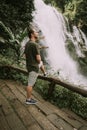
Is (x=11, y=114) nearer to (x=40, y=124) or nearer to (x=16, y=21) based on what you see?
(x=40, y=124)

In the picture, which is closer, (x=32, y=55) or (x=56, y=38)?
(x=32, y=55)

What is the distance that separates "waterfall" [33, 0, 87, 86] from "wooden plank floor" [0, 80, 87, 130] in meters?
10.8

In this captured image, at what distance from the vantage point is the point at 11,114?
457cm

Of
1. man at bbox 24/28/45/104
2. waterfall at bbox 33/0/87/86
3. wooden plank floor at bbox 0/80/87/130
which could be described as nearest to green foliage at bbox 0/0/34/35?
waterfall at bbox 33/0/87/86

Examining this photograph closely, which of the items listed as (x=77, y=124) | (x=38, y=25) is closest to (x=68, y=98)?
(x=77, y=124)

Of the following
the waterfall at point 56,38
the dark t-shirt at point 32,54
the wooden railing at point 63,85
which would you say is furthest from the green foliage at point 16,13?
the dark t-shirt at point 32,54

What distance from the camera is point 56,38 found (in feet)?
62.5

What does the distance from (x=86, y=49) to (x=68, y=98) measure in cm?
1568

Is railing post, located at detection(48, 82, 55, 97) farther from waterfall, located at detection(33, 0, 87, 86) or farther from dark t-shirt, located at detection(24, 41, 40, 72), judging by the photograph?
waterfall, located at detection(33, 0, 87, 86)

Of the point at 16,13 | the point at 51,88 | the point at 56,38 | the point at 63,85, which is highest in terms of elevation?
the point at 16,13

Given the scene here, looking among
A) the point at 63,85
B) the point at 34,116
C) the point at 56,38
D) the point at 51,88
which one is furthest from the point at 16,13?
the point at 34,116

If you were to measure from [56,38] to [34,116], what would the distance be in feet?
49.8

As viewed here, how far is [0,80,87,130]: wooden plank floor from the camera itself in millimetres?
3971

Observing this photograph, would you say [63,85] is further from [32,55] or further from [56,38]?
[56,38]
